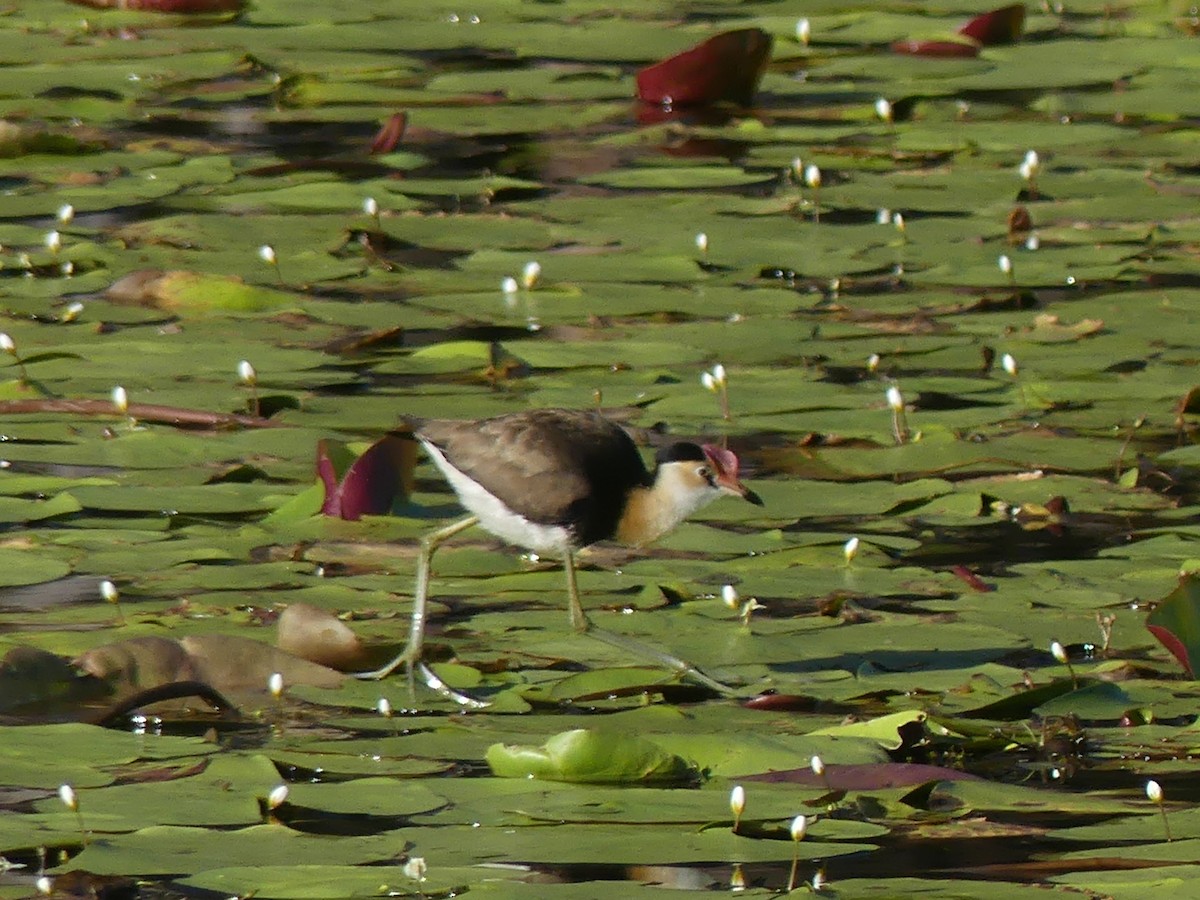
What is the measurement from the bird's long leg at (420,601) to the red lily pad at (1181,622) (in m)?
1.48

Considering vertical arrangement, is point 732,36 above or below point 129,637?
above

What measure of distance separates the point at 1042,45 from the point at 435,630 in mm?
8070

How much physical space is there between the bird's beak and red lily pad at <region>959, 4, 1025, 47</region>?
7.33 meters

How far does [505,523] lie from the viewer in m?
5.77

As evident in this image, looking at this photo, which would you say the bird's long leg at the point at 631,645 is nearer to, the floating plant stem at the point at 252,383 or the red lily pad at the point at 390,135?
the floating plant stem at the point at 252,383

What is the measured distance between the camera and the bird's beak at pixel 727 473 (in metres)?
5.83

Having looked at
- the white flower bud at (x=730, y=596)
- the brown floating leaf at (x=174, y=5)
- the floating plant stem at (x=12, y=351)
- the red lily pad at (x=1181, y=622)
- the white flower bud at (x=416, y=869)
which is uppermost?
the brown floating leaf at (x=174, y=5)

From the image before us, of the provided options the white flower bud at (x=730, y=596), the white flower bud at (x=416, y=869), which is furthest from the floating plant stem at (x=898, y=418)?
the white flower bud at (x=416, y=869)

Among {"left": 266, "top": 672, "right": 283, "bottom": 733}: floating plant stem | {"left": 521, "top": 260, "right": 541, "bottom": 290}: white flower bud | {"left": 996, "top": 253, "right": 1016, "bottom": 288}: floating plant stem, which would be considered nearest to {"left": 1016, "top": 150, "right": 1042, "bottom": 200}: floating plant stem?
{"left": 996, "top": 253, "right": 1016, "bottom": 288}: floating plant stem

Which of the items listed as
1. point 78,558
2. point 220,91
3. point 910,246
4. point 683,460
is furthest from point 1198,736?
point 220,91

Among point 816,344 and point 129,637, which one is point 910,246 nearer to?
point 816,344

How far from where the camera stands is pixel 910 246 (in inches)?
361

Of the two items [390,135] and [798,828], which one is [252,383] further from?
[390,135]

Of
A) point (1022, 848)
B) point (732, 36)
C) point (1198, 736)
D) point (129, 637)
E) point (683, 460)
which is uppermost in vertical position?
point (732, 36)
